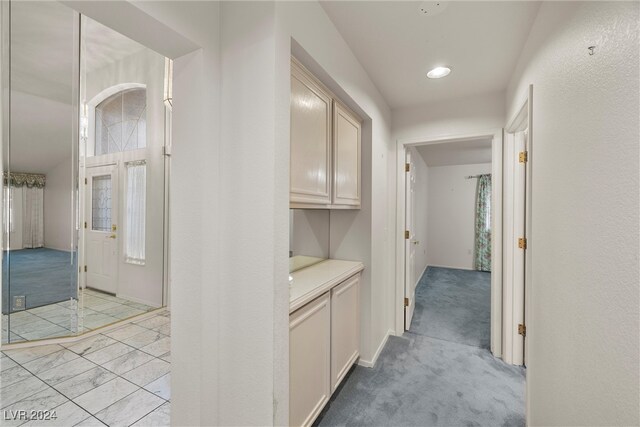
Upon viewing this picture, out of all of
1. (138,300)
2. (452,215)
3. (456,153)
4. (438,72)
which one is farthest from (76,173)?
(452,215)

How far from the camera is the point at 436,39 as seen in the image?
70.6 inches

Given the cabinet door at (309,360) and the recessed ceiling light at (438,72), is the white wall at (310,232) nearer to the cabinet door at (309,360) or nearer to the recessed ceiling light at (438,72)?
the cabinet door at (309,360)

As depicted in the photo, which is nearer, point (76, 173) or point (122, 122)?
point (76, 173)

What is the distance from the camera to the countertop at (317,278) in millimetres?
1438

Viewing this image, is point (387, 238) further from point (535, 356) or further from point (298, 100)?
point (298, 100)

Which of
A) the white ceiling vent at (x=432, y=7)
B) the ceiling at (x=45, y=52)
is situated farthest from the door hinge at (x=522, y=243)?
the ceiling at (x=45, y=52)

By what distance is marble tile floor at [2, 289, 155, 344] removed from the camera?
2754 mm

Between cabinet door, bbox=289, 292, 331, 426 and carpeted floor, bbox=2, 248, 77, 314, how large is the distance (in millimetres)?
2927

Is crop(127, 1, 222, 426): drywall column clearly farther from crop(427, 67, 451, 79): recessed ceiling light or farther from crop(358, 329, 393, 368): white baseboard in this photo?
crop(427, 67, 451, 79): recessed ceiling light

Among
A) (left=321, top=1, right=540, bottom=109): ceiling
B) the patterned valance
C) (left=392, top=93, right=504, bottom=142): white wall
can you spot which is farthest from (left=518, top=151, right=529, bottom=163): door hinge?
the patterned valance

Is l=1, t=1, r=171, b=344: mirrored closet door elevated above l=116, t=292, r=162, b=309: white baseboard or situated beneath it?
elevated above

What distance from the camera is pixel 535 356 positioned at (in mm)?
1503

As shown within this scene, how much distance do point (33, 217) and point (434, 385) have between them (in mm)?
5012

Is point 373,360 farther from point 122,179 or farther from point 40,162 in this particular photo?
point 40,162
